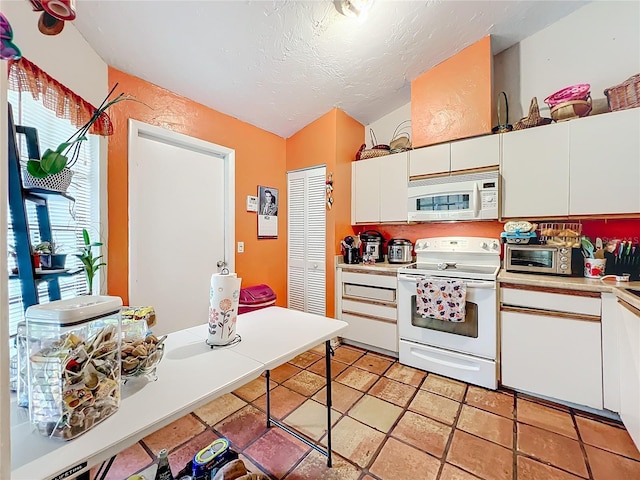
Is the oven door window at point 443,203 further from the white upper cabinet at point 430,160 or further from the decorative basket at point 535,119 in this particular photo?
the decorative basket at point 535,119

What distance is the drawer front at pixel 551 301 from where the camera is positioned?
1808 mm

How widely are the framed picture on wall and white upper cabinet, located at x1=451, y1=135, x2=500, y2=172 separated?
1908mm

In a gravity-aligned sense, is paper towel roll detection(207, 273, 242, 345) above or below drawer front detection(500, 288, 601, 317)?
above

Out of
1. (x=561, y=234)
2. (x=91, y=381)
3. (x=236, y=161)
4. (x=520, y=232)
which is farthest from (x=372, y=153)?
(x=91, y=381)

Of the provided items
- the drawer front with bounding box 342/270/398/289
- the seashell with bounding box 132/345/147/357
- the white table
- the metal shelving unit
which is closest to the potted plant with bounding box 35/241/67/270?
the metal shelving unit

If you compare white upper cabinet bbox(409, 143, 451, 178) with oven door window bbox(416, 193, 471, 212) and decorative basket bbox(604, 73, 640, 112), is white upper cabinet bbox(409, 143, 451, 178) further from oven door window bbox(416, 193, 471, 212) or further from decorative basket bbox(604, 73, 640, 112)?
decorative basket bbox(604, 73, 640, 112)

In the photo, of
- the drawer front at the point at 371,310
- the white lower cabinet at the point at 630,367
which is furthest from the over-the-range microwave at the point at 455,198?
the white lower cabinet at the point at 630,367

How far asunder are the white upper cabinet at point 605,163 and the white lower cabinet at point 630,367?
74cm

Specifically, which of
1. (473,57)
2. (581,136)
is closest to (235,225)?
(473,57)

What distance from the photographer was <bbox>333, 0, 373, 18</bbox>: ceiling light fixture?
1787mm

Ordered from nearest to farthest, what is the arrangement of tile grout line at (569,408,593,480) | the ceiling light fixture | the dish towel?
tile grout line at (569,408,593,480)
the ceiling light fixture
the dish towel

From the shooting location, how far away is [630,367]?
60.5 inches

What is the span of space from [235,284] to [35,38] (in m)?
1.47

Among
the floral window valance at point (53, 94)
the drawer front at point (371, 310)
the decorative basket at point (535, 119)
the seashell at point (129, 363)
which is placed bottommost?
the drawer front at point (371, 310)
